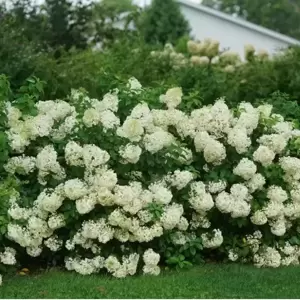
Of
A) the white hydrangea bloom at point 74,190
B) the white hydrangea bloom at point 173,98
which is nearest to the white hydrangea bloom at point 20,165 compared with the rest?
the white hydrangea bloom at point 74,190

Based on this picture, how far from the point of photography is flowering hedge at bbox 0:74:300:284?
6637 millimetres

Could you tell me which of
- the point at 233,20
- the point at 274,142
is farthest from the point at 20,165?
the point at 233,20

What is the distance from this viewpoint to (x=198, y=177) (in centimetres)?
732

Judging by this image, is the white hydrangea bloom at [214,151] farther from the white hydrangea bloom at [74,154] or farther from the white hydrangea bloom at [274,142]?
the white hydrangea bloom at [74,154]

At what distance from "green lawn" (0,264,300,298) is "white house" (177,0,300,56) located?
1061 inches

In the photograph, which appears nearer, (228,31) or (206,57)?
(206,57)

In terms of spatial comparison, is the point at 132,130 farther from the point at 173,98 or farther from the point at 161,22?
the point at 161,22

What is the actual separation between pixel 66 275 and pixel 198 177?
151 centimetres

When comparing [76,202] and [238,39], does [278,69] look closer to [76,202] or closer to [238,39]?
[76,202]

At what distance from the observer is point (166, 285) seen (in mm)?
6332

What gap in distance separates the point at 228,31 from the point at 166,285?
27.9m

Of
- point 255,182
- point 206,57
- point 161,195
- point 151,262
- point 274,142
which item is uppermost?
point 274,142

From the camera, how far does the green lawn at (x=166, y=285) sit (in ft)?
19.9

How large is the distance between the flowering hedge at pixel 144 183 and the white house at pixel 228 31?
84.8ft
